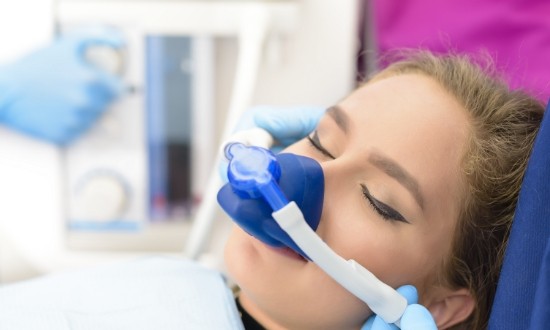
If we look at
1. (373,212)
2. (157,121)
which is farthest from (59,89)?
(373,212)

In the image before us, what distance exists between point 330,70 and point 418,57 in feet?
0.56

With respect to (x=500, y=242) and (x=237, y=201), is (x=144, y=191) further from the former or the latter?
(x=500, y=242)

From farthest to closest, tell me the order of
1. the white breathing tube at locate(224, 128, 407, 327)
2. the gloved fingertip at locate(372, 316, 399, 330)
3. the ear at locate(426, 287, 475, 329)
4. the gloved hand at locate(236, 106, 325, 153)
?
the gloved hand at locate(236, 106, 325, 153), the ear at locate(426, 287, 475, 329), the gloved fingertip at locate(372, 316, 399, 330), the white breathing tube at locate(224, 128, 407, 327)

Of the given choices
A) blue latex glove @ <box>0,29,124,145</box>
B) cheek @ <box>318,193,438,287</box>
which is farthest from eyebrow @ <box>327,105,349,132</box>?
blue latex glove @ <box>0,29,124,145</box>

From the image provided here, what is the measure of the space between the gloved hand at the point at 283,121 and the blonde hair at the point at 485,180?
0.72 ft

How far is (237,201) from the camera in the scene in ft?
2.38

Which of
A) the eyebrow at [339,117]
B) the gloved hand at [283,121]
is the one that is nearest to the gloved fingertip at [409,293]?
the eyebrow at [339,117]

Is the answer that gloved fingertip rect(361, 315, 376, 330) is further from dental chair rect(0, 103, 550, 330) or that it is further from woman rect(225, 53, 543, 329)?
dental chair rect(0, 103, 550, 330)

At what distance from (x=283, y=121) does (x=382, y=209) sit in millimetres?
306

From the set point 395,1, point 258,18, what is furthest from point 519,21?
point 258,18

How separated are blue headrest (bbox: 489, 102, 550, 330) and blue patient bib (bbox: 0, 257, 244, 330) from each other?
0.35 meters

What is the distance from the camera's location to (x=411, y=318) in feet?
2.54

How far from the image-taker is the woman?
2.65 feet

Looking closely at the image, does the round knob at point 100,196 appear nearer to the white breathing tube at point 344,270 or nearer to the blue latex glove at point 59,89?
the blue latex glove at point 59,89
